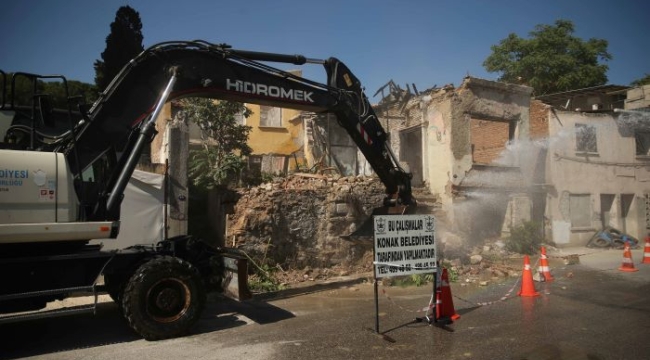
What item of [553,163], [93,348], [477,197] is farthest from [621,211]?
[93,348]

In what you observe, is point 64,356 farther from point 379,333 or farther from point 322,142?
point 322,142

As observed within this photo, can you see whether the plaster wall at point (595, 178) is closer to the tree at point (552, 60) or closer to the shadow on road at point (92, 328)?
the tree at point (552, 60)

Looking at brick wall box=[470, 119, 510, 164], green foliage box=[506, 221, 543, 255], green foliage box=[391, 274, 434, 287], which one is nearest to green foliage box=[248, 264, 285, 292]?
green foliage box=[391, 274, 434, 287]

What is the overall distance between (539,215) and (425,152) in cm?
520

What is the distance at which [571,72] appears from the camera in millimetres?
30297

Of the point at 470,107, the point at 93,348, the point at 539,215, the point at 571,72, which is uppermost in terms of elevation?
the point at 571,72

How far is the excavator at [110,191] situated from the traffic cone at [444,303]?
3204 millimetres

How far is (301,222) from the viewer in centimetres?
1225

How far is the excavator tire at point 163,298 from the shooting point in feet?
21.0

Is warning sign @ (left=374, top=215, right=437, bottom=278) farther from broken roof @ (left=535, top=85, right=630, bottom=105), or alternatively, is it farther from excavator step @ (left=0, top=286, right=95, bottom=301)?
broken roof @ (left=535, top=85, right=630, bottom=105)

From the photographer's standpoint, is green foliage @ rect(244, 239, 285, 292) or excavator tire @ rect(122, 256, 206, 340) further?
green foliage @ rect(244, 239, 285, 292)

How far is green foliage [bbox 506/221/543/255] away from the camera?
15867 millimetres

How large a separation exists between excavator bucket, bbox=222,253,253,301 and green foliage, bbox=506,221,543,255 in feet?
38.1

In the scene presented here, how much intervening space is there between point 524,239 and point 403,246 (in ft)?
35.0
